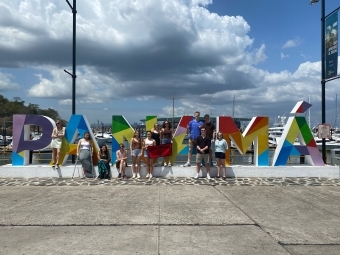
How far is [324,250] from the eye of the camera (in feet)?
16.6

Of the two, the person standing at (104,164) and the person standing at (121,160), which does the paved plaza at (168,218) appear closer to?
the person standing at (121,160)

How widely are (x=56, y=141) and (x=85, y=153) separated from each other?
134cm

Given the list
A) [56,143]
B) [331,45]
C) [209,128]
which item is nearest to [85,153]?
[56,143]

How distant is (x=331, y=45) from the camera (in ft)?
41.3

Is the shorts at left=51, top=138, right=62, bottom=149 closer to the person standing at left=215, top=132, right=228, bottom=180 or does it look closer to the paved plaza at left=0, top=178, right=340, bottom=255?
the paved plaza at left=0, top=178, right=340, bottom=255

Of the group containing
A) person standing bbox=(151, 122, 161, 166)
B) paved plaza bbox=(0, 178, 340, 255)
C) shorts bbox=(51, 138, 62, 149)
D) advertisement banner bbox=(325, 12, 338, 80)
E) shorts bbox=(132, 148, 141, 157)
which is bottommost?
paved plaza bbox=(0, 178, 340, 255)

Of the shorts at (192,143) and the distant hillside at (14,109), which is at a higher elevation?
the distant hillside at (14,109)

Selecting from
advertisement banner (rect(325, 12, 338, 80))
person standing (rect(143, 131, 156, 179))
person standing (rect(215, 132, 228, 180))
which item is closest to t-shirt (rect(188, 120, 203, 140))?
person standing (rect(215, 132, 228, 180))

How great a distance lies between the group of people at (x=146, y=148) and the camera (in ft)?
38.9

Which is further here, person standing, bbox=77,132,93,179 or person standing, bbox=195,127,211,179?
person standing, bbox=77,132,93,179

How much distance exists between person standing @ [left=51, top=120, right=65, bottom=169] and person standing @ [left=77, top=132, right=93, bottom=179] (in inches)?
34.6

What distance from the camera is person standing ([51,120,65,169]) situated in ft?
40.4

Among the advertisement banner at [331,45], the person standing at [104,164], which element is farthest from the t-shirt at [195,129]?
the advertisement banner at [331,45]

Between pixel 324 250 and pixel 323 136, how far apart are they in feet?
28.8
